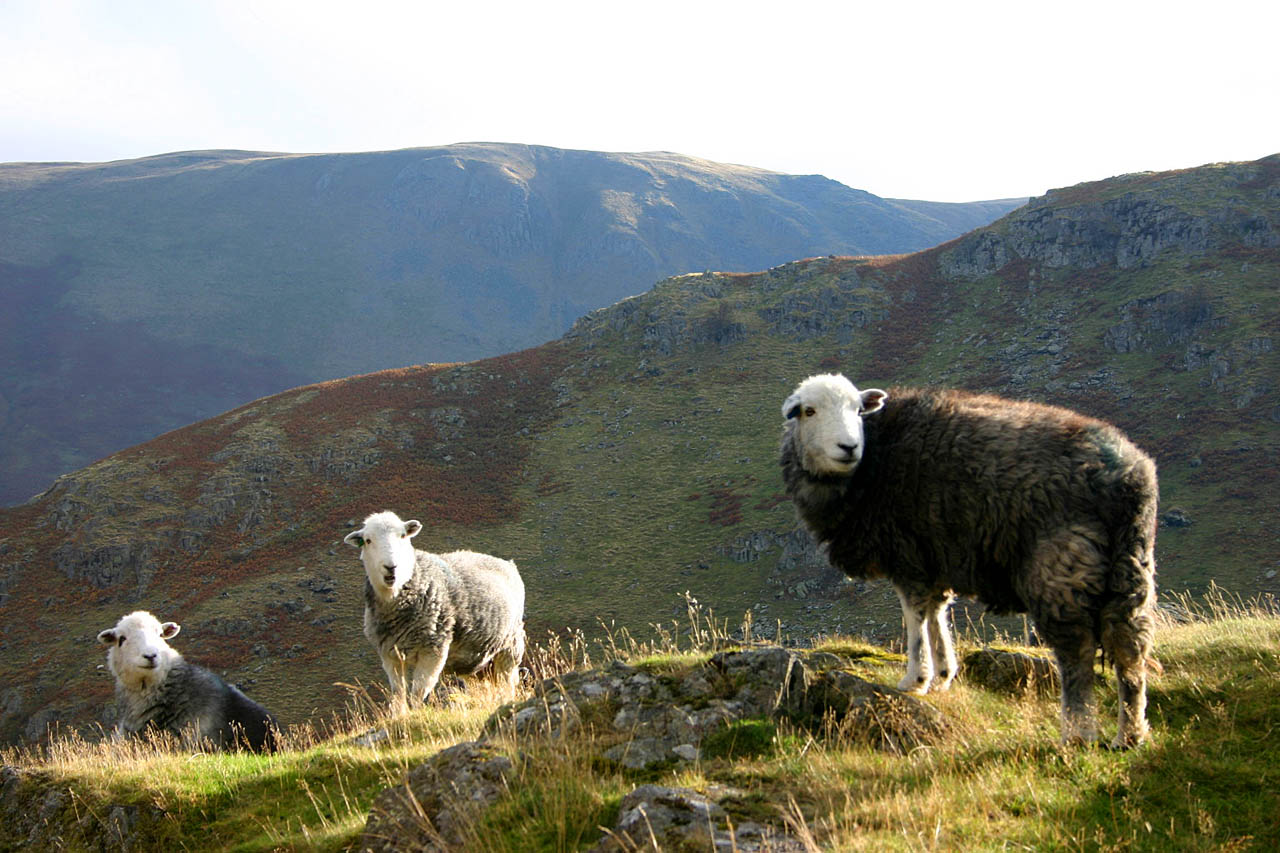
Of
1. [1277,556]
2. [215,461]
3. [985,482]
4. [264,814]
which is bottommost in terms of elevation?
[1277,556]

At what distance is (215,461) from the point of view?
55500 millimetres

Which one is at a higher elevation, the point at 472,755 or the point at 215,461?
the point at 472,755

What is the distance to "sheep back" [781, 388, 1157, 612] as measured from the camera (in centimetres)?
612

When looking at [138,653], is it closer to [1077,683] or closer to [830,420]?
[830,420]

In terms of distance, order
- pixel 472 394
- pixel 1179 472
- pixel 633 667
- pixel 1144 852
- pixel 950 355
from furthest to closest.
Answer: pixel 472 394 → pixel 950 355 → pixel 1179 472 → pixel 633 667 → pixel 1144 852

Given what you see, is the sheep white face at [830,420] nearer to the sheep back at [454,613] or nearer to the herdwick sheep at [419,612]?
the herdwick sheep at [419,612]

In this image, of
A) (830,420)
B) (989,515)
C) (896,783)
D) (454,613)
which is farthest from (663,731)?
(454,613)

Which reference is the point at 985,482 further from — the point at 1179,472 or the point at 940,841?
the point at 1179,472

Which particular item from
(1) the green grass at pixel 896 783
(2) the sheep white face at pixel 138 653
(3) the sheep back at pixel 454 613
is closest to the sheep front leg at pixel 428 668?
(3) the sheep back at pixel 454 613

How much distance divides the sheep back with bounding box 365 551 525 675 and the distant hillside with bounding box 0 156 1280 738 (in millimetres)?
24311

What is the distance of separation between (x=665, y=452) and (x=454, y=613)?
147ft

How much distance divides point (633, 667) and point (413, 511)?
46509mm

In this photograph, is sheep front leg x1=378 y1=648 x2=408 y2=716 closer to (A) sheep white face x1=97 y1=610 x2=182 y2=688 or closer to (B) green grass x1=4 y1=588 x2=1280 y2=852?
(A) sheep white face x1=97 y1=610 x2=182 y2=688

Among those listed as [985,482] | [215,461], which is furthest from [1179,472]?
[215,461]
